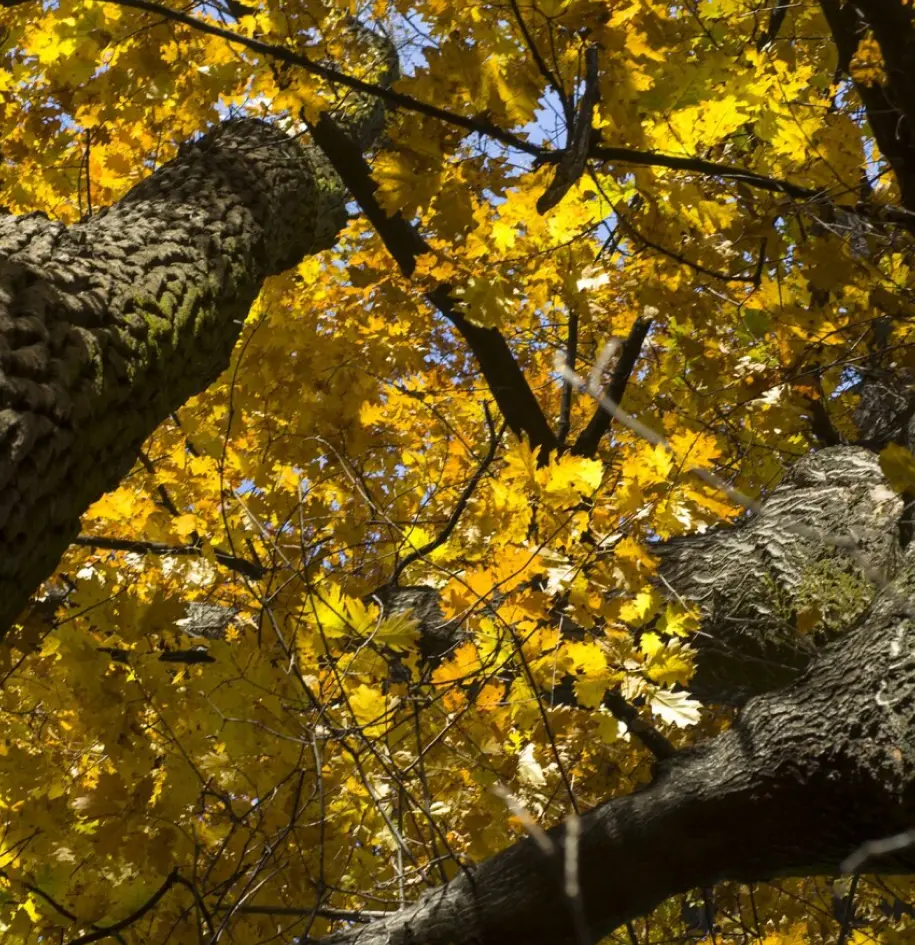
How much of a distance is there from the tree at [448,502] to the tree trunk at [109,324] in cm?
1

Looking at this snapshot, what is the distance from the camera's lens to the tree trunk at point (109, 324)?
1.41 m

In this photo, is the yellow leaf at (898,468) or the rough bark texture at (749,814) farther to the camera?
the yellow leaf at (898,468)

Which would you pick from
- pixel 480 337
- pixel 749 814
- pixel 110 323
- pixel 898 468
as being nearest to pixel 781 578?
pixel 898 468

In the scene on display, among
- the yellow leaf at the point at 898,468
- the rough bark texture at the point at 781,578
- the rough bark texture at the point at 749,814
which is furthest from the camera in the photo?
the rough bark texture at the point at 781,578

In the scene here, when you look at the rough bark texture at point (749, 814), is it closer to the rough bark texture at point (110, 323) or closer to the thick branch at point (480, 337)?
the rough bark texture at point (110, 323)

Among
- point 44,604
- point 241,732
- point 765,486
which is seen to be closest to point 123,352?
point 241,732

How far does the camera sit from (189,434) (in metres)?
3.10

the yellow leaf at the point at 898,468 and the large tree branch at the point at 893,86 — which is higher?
the large tree branch at the point at 893,86

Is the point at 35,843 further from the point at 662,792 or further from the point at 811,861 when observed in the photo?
the point at 811,861

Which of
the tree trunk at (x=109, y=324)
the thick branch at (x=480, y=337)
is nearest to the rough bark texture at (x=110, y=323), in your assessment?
the tree trunk at (x=109, y=324)

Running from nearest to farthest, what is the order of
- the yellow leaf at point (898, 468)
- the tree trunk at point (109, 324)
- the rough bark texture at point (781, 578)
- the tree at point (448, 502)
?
the tree trunk at point (109, 324), the tree at point (448, 502), the yellow leaf at point (898, 468), the rough bark texture at point (781, 578)

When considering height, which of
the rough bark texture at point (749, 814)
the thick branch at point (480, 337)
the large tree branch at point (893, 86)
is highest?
the thick branch at point (480, 337)

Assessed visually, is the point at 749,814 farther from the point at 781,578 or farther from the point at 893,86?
the point at 893,86

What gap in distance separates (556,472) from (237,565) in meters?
1.19
